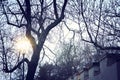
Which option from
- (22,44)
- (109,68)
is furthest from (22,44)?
(109,68)

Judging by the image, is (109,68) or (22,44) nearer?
(22,44)

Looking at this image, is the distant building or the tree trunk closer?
the tree trunk

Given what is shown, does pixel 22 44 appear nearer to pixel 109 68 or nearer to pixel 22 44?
pixel 22 44

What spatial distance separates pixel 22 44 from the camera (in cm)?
1997

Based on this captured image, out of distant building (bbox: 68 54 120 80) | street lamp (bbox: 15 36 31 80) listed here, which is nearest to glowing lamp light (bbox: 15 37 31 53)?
street lamp (bbox: 15 36 31 80)

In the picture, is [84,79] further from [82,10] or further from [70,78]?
[82,10]

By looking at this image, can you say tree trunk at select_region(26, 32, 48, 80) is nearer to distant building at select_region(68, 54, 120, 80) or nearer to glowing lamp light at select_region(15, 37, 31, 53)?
glowing lamp light at select_region(15, 37, 31, 53)

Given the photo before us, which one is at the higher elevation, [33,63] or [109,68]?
[33,63]

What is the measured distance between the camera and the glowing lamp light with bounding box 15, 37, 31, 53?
754 inches

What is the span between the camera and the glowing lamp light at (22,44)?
19.2 metres

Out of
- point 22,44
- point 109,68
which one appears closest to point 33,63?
point 22,44

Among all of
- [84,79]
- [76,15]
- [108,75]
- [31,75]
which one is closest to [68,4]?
[76,15]

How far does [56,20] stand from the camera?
56.9 feet

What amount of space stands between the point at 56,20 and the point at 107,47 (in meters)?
3.89
